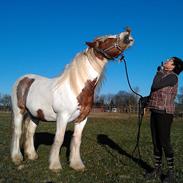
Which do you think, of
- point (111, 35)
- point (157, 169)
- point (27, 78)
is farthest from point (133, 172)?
point (27, 78)

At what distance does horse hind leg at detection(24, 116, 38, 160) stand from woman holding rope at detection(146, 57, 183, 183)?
10.6 ft

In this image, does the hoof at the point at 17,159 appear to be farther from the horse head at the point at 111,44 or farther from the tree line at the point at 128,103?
the tree line at the point at 128,103

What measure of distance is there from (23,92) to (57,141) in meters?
1.83

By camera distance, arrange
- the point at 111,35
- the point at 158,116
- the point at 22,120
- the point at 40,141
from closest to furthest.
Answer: the point at 158,116
the point at 111,35
the point at 22,120
the point at 40,141

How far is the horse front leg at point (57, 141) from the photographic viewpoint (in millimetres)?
6828

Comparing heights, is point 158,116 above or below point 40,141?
above

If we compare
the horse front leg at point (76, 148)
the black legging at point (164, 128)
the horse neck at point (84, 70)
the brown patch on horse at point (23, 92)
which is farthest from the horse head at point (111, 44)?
the brown patch on horse at point (23, 92)

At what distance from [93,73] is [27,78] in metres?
2.19

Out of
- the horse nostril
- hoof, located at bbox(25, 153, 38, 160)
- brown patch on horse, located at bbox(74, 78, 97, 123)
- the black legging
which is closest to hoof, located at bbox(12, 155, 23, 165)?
hoof, located at bbox(25, 153, 38, 160)

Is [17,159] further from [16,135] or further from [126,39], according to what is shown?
[126,39]

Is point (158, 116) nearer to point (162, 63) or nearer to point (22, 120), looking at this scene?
point (162, 63)

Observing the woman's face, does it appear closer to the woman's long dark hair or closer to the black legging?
the woman's long dark hair

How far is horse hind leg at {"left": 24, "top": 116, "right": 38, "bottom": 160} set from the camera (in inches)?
328

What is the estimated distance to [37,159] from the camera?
8297mm
